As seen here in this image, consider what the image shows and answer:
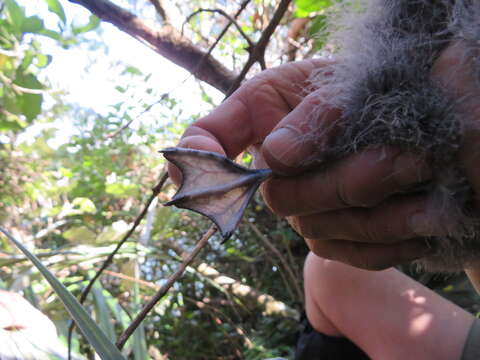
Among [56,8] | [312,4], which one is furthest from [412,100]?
[56,8]

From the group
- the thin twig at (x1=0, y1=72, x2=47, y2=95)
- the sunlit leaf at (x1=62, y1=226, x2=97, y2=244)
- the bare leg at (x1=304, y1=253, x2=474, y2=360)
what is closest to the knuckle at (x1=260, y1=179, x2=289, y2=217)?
the bare leg at (x1=304, y1=253, x2=474, y2=360)

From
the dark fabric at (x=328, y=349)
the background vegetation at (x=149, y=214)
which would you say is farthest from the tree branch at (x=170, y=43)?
the dark fabric at (x=328, y=349)

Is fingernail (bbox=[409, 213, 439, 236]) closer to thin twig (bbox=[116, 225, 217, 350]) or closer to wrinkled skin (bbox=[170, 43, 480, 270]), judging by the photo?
wrinkled skin (bbox=[170, 43, 480, 270])

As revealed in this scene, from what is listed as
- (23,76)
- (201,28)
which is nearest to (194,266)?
(23,76)

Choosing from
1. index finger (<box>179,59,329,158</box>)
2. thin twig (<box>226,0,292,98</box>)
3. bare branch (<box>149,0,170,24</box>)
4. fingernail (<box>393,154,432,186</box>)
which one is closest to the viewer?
fingernail (<box>393,154,432,186</box>)

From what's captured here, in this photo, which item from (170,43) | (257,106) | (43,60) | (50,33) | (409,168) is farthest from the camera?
(43,60)

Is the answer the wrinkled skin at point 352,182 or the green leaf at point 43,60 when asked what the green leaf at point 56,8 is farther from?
the wrinkled skin at point 352,182

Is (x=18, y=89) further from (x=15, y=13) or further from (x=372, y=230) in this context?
(x=372, y=230)
